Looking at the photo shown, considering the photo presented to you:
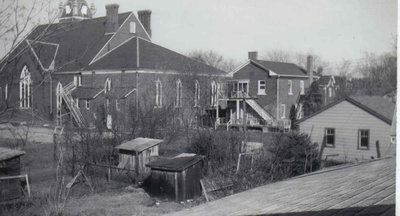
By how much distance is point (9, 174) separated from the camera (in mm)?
9617

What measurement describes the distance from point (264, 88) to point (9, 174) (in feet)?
78.1

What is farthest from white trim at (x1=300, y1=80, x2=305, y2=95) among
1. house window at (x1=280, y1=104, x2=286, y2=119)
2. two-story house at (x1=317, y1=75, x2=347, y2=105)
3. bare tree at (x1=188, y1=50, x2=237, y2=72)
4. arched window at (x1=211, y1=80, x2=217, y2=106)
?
arched window at (x1=211, y1=80, x2=217, y2=106)

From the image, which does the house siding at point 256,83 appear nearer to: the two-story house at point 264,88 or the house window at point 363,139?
the two-story house at point 264,88

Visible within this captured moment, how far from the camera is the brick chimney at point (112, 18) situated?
2736 cm

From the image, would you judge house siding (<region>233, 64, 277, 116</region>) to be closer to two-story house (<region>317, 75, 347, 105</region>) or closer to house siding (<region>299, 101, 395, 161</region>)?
two-story house (<region>317, 75, 347, 105</region>)

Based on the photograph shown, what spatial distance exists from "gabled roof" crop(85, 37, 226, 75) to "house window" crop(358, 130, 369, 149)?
12239mm

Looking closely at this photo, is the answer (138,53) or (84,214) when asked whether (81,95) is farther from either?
(84,214)

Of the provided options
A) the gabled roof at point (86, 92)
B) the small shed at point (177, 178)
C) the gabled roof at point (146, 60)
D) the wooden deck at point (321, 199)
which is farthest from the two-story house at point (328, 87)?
the wooden deck at point (321, 199)

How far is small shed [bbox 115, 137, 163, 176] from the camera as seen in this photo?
43.7 ft

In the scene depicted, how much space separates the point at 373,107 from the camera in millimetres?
14727

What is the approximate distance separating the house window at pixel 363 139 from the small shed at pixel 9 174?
485 inches

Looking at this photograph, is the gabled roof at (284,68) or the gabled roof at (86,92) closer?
Result: the gabled roof at (86,92)

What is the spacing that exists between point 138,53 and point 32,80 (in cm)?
2078

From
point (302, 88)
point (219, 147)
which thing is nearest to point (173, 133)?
point (219, 147)
